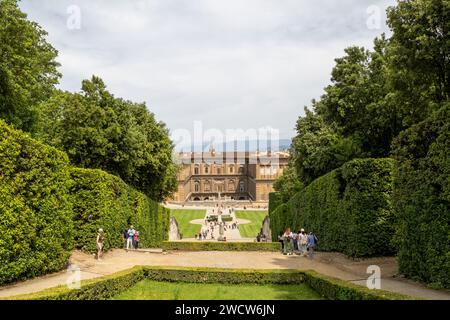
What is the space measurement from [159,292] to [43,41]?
89.8 ft

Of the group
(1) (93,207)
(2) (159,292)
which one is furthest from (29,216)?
(1) (93,207)

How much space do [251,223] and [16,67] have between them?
188ft

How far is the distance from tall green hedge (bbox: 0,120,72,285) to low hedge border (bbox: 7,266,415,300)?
269 cm

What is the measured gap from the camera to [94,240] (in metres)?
21.6

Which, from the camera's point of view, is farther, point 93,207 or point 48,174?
point 93,207

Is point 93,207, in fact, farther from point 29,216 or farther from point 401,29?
point 401,29

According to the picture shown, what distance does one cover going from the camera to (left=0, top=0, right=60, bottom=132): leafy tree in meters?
24.8

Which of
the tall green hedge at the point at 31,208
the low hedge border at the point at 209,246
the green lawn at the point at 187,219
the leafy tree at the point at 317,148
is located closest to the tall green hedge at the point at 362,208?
the leafy tree at the point at 317,148

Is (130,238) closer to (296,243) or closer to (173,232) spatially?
(296,243)

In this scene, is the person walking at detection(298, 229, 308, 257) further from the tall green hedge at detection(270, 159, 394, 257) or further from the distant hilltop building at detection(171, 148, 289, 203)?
the distant hilltop building at detection(171, 148, 289, 203)

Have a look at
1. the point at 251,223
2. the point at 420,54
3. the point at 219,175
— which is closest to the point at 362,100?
the point at 420,54

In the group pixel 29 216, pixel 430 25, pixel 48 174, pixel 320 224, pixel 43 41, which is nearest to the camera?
pixel 29 216

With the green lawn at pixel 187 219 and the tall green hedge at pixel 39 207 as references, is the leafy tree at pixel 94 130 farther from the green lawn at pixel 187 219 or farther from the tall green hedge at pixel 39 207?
the green lawn at pixel 187 219
